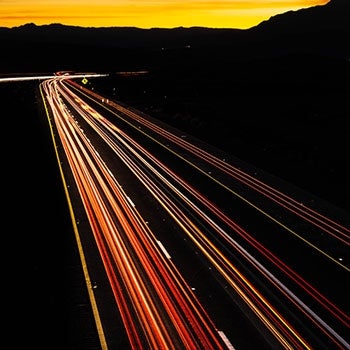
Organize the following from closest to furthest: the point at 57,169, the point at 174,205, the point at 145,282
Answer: the point at 145,282
the point at 174,205
the point at 57,169

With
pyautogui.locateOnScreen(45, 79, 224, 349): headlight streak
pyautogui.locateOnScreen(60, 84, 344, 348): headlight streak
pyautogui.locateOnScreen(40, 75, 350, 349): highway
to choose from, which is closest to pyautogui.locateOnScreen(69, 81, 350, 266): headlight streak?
pyautogui.locateOnScreen(40, 75, 350, 349): highway

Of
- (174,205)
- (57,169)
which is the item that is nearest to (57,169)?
(57,169)

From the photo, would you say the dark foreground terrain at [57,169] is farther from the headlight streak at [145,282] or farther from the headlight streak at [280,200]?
the headlight streak at [280,200]

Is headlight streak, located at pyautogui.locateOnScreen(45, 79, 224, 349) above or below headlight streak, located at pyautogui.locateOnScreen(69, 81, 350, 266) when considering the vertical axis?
above

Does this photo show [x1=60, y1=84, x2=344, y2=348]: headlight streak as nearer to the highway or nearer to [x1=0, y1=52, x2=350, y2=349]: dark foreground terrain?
the highway

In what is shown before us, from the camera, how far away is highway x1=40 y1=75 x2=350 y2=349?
58.3ft

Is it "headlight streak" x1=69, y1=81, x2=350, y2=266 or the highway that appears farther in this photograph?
"headlight streak" x1=69, y1=81, x2=350, y2=266

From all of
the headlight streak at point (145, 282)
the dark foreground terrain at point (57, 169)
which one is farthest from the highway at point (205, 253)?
the dark foreground terrain at point (57, 169)

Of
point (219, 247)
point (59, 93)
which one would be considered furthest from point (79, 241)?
point (59, 93)

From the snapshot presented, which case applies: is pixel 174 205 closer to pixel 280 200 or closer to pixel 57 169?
pixel 280 200

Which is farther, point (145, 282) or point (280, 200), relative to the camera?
point (280, 200)

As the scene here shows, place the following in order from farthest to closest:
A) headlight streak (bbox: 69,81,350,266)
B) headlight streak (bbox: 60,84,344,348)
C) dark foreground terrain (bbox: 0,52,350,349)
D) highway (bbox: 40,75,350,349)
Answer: headlight streak (bbox: 69,81,350,266) < dark foreground terrain (bbox: 0,52,350,349) < headlight streak (bbox: 60,84,344,348) < highway (bbox: 40,75,350,349)

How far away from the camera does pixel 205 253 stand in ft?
80.4

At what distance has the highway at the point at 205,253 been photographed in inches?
700
